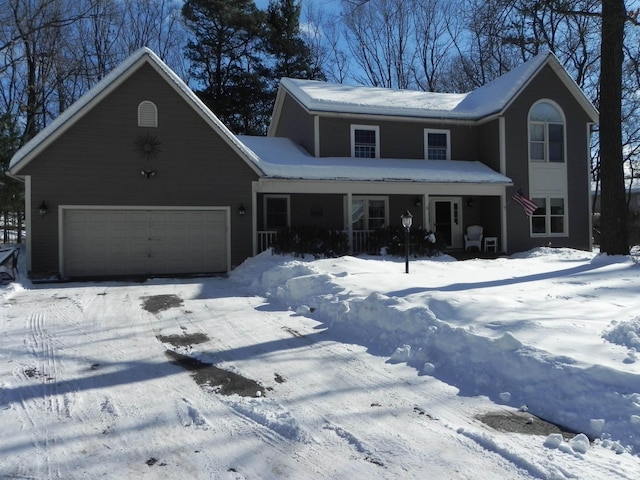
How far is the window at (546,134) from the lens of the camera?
61.5 feet

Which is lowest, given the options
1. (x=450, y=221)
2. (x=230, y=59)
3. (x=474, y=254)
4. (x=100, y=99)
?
(x=474, y=254)

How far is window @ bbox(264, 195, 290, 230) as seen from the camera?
17219mm

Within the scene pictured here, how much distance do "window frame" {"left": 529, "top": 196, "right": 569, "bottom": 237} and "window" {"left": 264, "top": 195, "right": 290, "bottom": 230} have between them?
30.6ft

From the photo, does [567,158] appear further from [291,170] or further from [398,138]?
[291,170]

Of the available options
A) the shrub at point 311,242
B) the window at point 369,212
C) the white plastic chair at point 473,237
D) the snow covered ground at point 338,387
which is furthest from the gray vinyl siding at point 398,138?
the snow covered ground at point 338,387

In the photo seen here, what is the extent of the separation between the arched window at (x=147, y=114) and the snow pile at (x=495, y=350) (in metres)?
7.84

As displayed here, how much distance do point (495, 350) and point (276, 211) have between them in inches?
512

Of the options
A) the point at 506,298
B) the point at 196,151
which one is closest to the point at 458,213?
the point at 196,151

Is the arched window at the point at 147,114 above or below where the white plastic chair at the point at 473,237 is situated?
above

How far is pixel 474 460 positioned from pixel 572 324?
10.3ft

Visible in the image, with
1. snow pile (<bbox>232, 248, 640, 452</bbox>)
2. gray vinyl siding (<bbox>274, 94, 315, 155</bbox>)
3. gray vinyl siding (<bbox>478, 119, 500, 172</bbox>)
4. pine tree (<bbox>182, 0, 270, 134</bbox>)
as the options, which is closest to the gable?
gray vinyl siding (<bbox>274, 94, 315, 155</bbox>)

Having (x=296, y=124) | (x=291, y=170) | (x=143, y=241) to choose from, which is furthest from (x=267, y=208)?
(x=143, y=241)

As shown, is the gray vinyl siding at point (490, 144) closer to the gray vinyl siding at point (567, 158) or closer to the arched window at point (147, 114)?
the gray vinyl siding at point (567, 158)

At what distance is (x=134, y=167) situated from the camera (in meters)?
13.8
